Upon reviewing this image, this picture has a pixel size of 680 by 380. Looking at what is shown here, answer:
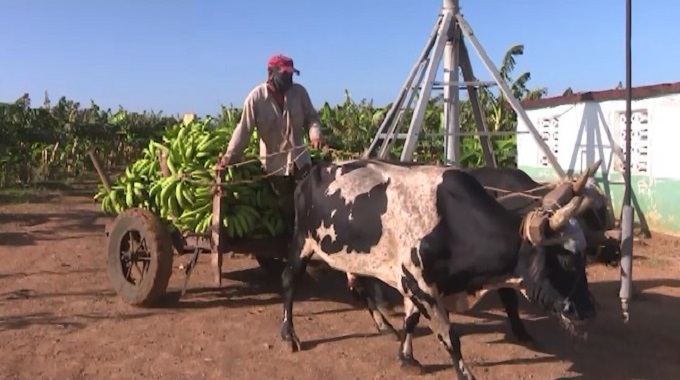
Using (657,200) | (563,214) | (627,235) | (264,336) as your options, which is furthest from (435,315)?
(657,200)

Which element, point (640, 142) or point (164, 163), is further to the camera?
point (640, 142)

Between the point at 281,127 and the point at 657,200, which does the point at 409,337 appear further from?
the point at 657,200

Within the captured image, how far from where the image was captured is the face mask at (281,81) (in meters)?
6.55

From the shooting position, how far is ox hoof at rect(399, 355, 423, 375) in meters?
5.24

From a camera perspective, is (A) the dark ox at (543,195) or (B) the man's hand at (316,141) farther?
(B) the man's hand at (316,141)

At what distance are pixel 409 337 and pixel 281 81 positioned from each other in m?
2.58

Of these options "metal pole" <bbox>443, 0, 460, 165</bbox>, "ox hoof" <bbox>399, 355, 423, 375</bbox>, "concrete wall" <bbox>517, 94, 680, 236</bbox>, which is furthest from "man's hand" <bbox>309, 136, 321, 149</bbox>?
"concrete wall" <bbox>517, 94, 680, 236</bbox>

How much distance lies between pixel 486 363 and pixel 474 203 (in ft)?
4.64

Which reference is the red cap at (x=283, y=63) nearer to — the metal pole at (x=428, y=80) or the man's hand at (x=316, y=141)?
the man's hand at (x=316, y=141)

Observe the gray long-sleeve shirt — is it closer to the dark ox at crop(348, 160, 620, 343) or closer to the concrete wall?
the dark ox at crop(348, 160, 620, 343)

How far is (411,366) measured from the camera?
5.28 metres

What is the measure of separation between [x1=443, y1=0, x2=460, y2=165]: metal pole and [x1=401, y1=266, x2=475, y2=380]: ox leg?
553 cm

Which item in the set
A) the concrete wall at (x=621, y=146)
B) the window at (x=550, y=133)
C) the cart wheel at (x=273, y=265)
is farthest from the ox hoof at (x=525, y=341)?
the window at (x=550, y=133)

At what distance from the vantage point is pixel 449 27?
1014cm
